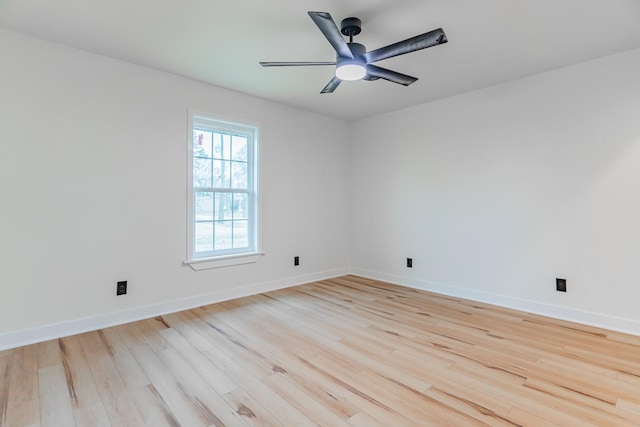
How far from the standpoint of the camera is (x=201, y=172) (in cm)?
345

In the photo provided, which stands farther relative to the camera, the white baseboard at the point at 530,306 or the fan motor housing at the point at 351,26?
the white baseboard at the point at 530,306

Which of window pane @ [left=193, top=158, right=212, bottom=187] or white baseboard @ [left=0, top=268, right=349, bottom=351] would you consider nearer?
white baseboard @ [left=0, top=268, right=349, bottom=351]

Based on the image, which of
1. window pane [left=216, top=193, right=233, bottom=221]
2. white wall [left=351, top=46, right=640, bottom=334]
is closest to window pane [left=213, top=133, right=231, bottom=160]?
window pane [left=216, top=193, right=233, bottom=221]

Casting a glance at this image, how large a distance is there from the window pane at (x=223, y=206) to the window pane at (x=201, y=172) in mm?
203

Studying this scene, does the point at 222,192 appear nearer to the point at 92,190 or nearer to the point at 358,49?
the point at 92,190

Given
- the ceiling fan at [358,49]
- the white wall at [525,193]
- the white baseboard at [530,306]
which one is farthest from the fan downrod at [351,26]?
the white baseboard at [530,306]

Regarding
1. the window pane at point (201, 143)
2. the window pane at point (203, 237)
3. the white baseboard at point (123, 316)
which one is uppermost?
the window pane at point (201, 143)

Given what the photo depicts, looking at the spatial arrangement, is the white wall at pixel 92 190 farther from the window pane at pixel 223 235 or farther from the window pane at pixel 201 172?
the window pane at pixel 223 235

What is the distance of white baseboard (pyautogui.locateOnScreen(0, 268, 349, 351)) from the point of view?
240 cm

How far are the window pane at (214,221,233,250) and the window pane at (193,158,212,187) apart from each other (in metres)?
0.48

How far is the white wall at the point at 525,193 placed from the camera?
2.72m

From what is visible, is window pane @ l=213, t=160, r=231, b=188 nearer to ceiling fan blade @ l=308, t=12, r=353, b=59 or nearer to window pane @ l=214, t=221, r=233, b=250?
window pane @ l=214, t=221, r=233, b=250

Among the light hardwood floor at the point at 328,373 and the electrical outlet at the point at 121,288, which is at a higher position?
the electrical outlet at the point at 121,288

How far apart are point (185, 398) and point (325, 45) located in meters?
2.64
